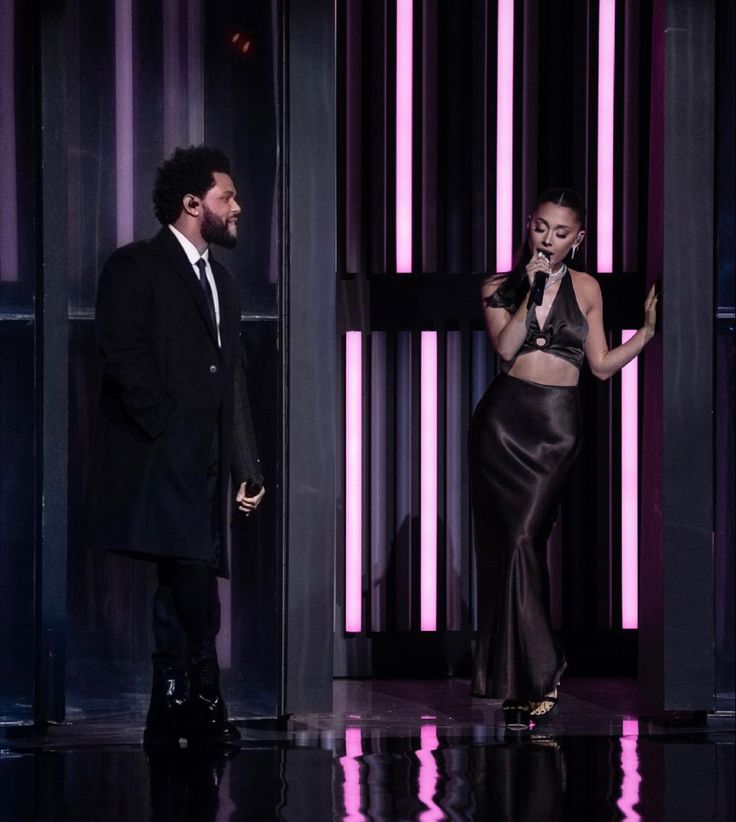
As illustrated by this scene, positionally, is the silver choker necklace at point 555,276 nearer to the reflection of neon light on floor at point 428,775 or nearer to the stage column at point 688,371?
the stage column at point 688,371

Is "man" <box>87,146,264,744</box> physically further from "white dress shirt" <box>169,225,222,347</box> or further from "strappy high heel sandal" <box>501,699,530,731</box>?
"strappy high heel sandal" <box>501,699,530,731</box>

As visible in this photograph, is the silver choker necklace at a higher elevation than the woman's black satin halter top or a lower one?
higher

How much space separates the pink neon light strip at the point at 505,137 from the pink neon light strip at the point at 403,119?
40 centimetres

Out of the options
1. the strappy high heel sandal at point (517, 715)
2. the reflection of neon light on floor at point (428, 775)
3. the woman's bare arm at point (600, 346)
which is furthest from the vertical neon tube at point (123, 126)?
the strappy high heel sandal at point (517, 715)

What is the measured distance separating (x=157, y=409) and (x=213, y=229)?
74 cm

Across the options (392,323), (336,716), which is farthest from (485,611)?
(392,323)

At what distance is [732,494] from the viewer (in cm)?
612

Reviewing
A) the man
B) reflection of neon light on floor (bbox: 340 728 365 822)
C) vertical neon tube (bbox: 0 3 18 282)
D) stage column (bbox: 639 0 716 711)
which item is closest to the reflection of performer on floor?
stage column (bbox: 639 0 716 711)

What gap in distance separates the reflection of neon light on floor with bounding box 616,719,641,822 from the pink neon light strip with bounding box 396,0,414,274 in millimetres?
2385

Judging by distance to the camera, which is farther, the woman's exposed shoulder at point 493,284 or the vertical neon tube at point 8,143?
the woman's exposed shoulder at point 493,284

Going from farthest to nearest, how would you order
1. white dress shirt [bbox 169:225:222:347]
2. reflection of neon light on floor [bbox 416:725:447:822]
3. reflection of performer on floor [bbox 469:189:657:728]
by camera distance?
reflection of performer on floor [bbox 469:189:657:728], white dress shirt [bbox 169:225:222:347], reflection of neon light on floor [bbox 416:725:447:822]

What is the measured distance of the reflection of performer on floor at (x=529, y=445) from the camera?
5.86 meters

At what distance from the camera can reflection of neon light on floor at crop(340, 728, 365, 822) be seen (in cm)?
456

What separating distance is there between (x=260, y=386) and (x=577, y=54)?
232 centimetres
